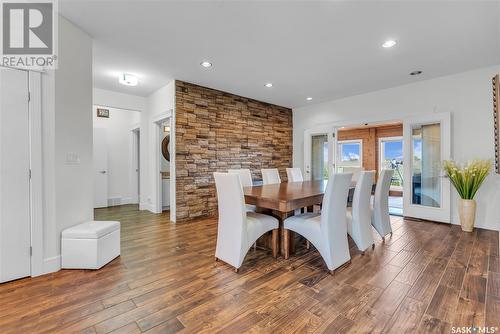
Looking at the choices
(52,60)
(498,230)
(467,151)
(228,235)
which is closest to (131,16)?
(52,60)

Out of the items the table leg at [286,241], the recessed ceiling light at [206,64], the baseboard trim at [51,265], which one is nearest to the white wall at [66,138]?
the baseboard trim at [51,265]

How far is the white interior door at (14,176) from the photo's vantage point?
1.98m

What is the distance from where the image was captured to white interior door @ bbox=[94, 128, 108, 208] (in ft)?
17.7

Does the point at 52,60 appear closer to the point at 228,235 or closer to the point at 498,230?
the point at 228,235

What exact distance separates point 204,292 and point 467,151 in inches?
182

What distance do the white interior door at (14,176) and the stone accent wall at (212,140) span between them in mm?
2131

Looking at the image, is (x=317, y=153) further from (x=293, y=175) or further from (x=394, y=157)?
(x=394, y=157)

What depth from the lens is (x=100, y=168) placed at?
5.45 m

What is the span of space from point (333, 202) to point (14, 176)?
9.84 feet

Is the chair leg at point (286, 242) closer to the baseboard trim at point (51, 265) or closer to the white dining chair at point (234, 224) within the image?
the white dining chair at point (234, 224)

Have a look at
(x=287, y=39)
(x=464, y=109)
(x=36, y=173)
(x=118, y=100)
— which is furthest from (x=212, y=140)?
(x=464, y=109)

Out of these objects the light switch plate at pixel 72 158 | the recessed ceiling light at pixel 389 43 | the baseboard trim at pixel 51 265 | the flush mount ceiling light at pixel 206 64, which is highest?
the flush mount ceiling light at pixel 206 64

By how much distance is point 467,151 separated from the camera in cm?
369

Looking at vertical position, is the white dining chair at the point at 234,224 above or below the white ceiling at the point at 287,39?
below
